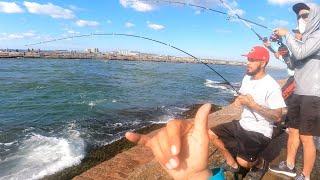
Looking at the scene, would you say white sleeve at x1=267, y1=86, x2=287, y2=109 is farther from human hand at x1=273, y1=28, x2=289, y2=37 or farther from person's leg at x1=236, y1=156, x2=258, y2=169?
person's leg at x1=236, y1=156, x2=258, y2=169

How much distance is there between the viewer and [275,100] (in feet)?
13.9

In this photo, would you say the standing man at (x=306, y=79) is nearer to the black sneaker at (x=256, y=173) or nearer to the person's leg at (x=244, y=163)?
the black sneaker at (x=256, y=173)

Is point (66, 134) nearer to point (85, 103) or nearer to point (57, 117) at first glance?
point (57, 117)

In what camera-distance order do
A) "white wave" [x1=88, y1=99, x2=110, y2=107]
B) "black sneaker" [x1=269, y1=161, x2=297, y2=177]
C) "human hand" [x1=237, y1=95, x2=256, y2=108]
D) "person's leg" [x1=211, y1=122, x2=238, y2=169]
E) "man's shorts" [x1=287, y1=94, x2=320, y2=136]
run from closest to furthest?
"human hand" [x1=237, y1=95, x2=256, y2=108] < "man's shorts" [x1=287, y1=94, x2=320, y2=136] < "person's leg" [x1=211, y1=122, x2=238, y2=169] < "black sneaker" [x1=269, y1=161, x2=297, y2=177] < "white wave" [x1=88, y1=99, x2=110, y2=107]

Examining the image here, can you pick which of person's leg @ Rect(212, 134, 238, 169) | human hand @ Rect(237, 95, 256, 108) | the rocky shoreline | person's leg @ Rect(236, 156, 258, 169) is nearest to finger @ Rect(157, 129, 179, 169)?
human hand @ Rect(237, 95, 256, 108)

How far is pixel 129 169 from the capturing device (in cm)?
589

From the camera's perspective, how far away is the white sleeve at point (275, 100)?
4.22 meters

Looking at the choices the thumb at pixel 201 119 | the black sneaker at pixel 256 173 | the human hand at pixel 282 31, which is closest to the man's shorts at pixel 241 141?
the black sneaker at pixel 256 173

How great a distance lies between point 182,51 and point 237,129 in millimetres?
1479

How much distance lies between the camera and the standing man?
4156mm

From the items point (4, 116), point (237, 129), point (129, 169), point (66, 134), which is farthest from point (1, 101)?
point (237, 129)

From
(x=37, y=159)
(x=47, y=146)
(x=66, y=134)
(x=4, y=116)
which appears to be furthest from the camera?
(x=4, y=116)

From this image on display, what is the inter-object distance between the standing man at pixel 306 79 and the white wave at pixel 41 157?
250 inches

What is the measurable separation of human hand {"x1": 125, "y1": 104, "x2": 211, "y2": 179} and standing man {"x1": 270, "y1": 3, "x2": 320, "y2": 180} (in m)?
3.24
